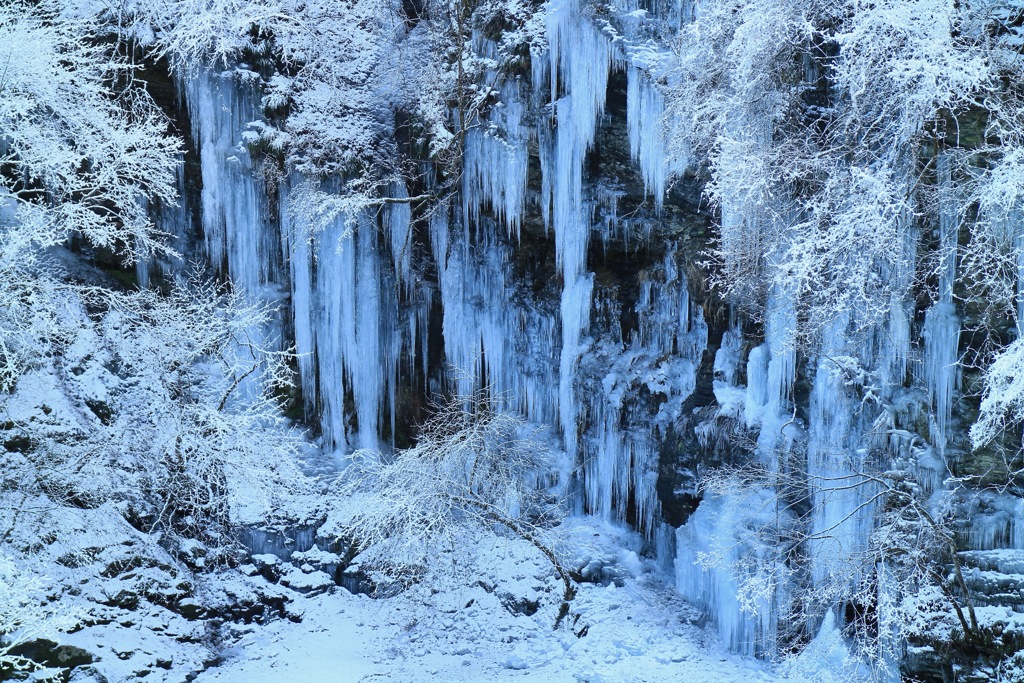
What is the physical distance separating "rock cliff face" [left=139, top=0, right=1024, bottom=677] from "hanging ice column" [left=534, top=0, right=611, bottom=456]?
27 mm

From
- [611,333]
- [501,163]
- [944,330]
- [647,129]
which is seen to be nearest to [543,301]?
[611,333]

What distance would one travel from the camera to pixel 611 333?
12.4 meters

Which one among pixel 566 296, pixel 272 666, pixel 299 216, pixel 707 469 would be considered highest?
pixel 299 216

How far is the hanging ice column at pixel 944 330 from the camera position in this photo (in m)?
8.80

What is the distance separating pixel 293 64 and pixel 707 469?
851 cm

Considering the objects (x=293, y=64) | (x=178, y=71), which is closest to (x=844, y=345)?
(x=293, y=64)

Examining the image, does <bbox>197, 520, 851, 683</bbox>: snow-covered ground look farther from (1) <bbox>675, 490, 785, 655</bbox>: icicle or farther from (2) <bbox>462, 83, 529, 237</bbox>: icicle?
(2) <bbox>462, 83, 529, 237</bbox>: icicle

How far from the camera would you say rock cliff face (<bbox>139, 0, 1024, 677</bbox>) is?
937 cm

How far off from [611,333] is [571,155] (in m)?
2.44

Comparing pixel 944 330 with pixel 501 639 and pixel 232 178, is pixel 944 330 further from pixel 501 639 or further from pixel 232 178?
pixel 232 178

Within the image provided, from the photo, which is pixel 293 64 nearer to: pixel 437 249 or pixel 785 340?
pixel 437 249

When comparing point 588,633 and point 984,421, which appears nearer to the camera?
point 984,421

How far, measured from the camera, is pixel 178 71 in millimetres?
13453

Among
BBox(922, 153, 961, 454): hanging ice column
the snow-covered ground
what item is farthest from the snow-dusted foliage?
the snow-covered ground
